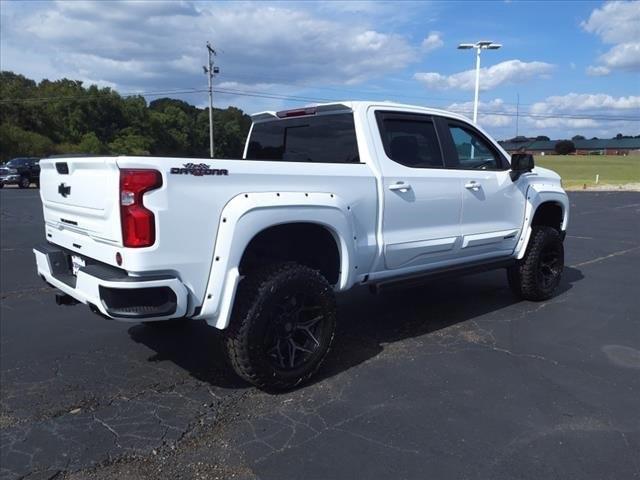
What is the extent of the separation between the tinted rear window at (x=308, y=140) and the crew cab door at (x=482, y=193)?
3.34 feet

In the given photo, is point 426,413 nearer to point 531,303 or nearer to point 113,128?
point 531,303

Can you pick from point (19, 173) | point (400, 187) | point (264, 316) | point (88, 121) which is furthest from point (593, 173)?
Answer: point (88, 121)

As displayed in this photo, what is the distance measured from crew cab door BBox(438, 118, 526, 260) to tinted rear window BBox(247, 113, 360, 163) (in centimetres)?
102

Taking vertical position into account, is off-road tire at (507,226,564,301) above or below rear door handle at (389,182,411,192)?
below

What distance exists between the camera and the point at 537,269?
588 centimetres

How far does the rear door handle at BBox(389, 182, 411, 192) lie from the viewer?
14.1 feet

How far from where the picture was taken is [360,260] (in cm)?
417

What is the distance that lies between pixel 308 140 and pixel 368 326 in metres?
1.84

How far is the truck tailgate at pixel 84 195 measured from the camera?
314 cm

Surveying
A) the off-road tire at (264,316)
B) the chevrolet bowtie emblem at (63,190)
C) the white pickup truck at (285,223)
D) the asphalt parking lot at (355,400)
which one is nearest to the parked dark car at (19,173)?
the asphalt parking lot at (355,400)

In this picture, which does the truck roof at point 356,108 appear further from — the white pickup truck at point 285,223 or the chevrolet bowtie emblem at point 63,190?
the chevrolet bowtie emblem at point 63,190

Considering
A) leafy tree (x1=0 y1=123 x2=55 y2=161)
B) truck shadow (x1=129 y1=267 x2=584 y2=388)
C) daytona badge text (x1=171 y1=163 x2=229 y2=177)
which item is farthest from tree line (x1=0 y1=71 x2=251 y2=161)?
daytona badge text (x1=171 y1=163 x2=229 y2=177)

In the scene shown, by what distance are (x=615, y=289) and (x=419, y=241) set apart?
142 inches

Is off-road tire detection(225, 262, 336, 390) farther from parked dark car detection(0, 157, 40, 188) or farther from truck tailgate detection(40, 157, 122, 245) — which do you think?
parked dark car detection(0, 157, 40, 188)
